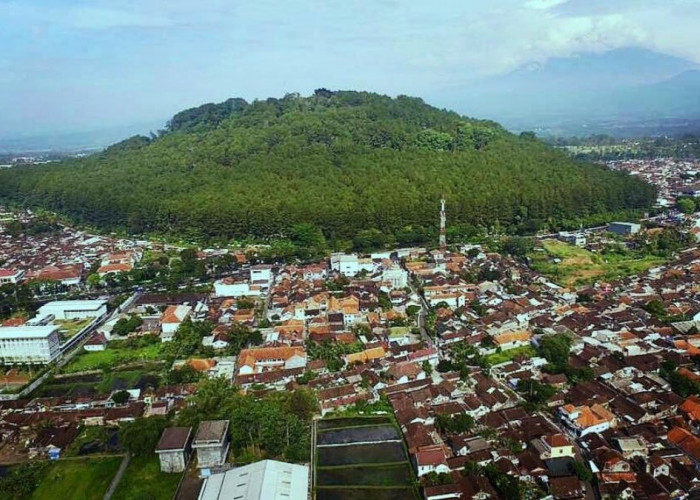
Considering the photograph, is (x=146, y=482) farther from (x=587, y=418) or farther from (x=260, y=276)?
(x=260, y=276)

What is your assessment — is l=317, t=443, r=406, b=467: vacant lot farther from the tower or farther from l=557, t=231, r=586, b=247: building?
l=557, t=231, r=586, b=247: building

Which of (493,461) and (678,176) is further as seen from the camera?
(678,176)

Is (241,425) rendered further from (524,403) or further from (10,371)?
(10,371)

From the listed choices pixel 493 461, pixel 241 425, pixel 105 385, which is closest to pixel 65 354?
pixel 105 385

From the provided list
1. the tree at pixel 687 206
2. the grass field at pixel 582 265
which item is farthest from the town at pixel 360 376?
the tree at pixel 687 206

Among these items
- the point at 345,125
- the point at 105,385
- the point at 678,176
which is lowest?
the point at 105,385
